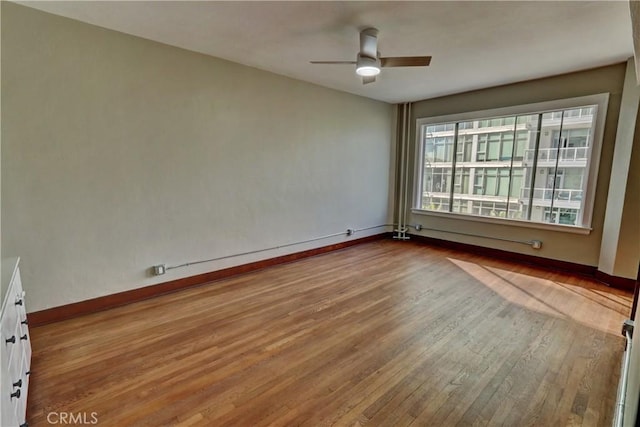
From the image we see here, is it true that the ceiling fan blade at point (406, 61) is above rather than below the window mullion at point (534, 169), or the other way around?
above

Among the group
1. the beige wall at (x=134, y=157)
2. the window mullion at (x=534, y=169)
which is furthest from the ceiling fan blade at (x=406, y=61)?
the window mullion at (x=534, y=169)

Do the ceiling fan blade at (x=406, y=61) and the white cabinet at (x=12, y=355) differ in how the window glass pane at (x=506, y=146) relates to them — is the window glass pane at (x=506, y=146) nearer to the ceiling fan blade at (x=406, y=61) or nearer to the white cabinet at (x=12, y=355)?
the ceiling fan blade at (x=406, y=61)

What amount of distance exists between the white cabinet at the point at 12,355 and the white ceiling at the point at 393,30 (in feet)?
7.34

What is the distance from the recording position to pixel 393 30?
9.49ft

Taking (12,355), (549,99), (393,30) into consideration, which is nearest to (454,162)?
(549,99)

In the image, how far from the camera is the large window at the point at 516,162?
166 inches

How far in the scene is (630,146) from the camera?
11.9 feet

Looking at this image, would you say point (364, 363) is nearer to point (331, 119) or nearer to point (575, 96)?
point (331, 119)

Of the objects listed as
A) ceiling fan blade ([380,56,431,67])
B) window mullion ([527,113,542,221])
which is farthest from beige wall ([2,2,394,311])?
window mullion ([527,113,542,221])

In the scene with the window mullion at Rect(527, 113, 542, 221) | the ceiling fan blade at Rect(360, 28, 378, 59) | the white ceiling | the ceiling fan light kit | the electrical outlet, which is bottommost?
the electrical outlet

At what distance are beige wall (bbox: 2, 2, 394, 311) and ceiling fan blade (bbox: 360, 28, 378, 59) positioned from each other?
1658 millimetres

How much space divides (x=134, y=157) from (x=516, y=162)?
5227 millimetres

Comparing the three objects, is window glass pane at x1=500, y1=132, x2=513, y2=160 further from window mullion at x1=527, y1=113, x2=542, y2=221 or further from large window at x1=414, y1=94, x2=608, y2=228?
window mullion at x1=527, y1=113, x2=542, y2=221

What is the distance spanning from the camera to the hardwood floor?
182 centimetres
